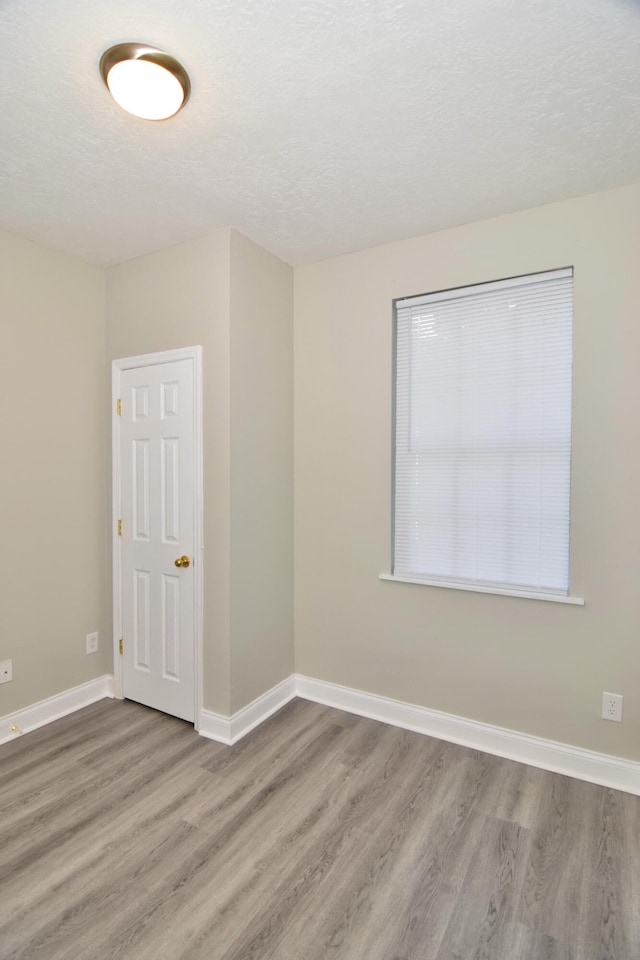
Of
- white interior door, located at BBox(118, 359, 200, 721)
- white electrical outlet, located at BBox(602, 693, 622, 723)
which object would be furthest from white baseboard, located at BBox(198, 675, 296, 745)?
white electrical outlet, located at BBox(602, 693, 622, 723)

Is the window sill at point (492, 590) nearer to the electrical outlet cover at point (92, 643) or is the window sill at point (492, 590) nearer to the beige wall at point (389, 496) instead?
the beige wall at point (389, 496)

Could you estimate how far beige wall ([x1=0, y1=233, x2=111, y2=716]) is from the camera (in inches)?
103

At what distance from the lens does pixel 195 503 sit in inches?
105

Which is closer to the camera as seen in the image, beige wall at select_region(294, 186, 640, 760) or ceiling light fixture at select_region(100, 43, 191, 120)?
ceiling light fixture at select_region(100, 43, 191, 120)

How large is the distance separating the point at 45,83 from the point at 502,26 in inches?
56.9

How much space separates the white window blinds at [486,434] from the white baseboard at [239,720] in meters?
1.11

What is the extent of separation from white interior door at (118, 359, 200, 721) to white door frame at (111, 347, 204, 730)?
22 mm

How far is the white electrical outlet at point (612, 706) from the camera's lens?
2.23 meters

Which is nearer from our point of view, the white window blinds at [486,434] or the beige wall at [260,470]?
the white window blinds at [486,434]

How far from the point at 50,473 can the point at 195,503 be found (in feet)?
3.01

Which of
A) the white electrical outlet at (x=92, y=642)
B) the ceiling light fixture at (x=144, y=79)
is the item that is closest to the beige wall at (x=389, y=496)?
the white electrical outlet at (x=92, y=642)

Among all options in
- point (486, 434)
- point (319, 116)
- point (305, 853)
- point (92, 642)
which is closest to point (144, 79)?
point (319, 116)

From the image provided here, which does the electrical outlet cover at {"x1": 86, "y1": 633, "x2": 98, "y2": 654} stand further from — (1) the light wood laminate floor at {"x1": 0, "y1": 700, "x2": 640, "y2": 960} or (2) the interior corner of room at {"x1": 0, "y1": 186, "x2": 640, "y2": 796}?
(1) the light wood laminate floor at {"x1": 0, "y1": 700, "x2": 640, "y2": 960}

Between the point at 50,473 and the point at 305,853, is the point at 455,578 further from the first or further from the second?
the point at 50,473
